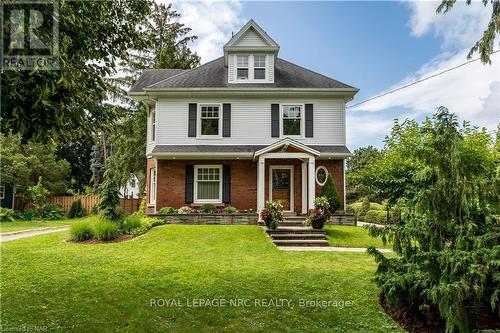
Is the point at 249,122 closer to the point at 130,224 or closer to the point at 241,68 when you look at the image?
the point at 241,68

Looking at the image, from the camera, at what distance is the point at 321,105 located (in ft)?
54.0

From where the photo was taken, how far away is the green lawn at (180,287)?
5.02m

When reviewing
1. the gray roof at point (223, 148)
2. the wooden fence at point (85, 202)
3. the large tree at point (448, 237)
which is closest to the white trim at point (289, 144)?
the gray roof at point (223, 148)

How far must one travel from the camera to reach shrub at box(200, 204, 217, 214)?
601 inches

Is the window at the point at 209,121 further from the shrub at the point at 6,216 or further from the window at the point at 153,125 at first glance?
the shrub at the point at 6,216

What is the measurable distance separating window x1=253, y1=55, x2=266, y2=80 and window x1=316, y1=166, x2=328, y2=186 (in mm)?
5259

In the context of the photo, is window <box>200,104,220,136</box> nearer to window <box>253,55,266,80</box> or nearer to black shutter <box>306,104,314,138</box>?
window <box>253,55,266,80</box>

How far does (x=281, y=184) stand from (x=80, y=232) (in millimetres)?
8935

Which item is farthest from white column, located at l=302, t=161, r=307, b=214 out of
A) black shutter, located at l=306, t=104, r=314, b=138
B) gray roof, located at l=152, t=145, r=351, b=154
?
black shutter, located at l=306, t=104, r=314, b=138

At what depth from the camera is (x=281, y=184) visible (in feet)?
54.0

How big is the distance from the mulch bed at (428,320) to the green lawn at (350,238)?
19.2 feet

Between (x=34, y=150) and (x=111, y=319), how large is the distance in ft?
89.3

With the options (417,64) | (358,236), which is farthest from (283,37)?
(358,236)

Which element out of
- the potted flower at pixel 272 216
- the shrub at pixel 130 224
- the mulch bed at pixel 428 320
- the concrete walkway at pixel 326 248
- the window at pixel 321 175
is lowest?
the mulch bed at pixel 428 320
